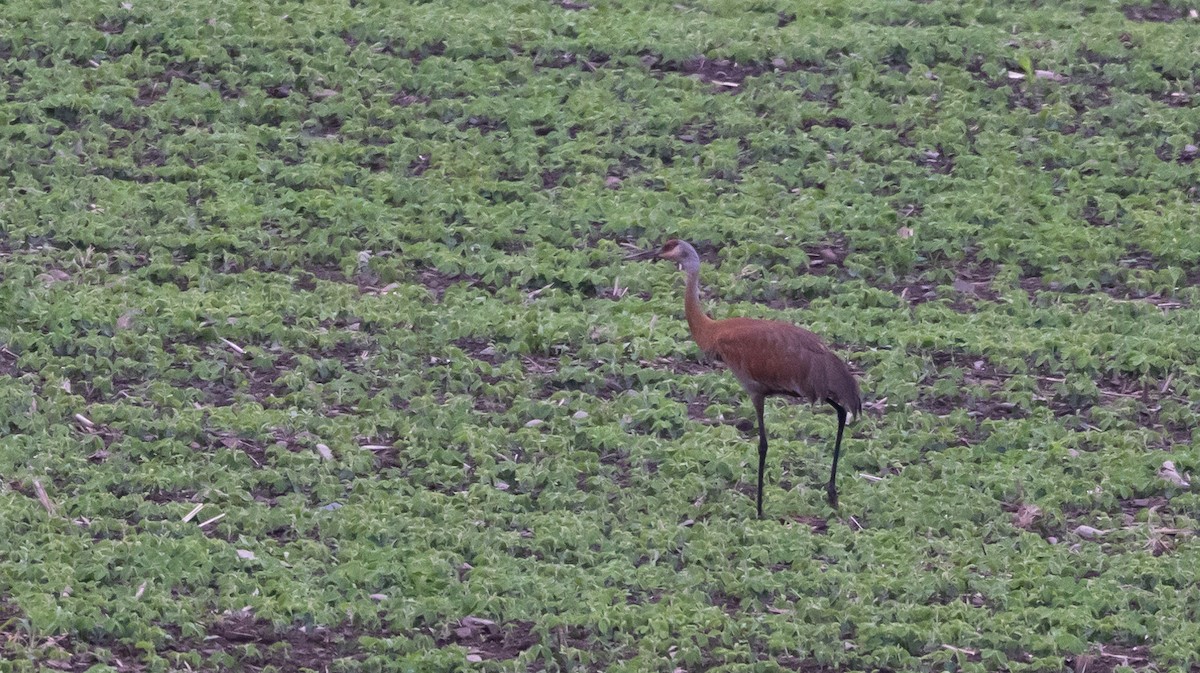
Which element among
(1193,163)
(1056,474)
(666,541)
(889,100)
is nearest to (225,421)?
(666,541)

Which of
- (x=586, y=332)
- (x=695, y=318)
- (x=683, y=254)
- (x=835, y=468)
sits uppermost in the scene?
(x=683, y=254)

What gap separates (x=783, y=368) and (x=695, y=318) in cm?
72

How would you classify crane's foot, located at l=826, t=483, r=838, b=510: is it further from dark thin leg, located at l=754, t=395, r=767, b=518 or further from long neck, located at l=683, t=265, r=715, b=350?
long neck, located at l=683, t=265, r=715, b=350

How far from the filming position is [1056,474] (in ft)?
24.5

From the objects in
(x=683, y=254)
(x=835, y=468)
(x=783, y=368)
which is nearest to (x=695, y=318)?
(x=683, y=254)

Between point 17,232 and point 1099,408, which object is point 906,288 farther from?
point 17,232

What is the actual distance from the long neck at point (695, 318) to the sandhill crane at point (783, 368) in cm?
9

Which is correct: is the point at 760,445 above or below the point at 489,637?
above

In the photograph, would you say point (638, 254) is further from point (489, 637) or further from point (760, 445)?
point (489, 637)

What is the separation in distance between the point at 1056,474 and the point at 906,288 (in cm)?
215

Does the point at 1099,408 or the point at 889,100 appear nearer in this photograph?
the point at 1099,408

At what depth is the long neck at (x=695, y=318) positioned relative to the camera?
7.85m

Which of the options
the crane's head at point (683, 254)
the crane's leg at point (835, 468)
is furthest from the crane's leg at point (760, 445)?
the crane's head at point (683, 254)

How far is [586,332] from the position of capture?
871cm
